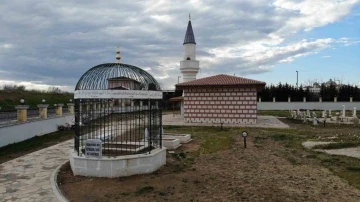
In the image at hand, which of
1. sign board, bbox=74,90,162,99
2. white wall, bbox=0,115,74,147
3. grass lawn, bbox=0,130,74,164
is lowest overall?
grass lawn, bbox=0,130,74,164

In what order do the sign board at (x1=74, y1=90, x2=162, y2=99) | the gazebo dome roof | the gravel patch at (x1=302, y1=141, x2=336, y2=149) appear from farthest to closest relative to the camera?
the gravel patch at (x1=302, y1=141, x2=336, y2=149)
the gazebo dome roof
the sign board at (x1=74, y1=90, x2=162, y2=99)

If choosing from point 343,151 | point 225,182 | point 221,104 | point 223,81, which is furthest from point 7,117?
point 343,151

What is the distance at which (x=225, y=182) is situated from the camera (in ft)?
25.5


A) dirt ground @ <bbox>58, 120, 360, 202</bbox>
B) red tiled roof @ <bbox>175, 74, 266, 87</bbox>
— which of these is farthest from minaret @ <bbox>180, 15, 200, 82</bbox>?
dirt ground @ <bbox>58, 120, 360, 202</bbox>

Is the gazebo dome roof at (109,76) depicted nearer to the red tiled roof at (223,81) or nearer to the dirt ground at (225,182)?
the dirt ground at (225,182)

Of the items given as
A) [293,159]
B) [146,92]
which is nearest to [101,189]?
[146,92]

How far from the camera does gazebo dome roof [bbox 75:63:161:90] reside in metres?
9.05

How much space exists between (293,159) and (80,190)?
22.3ft

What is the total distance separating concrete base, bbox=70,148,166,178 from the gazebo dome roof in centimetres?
201

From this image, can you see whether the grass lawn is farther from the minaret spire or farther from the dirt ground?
the minaret spire

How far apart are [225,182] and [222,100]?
16443 millimetres

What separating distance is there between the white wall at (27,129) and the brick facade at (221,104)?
9.56 metres

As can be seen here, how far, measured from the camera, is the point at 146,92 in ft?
30.4

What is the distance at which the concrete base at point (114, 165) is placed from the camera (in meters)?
8.37
